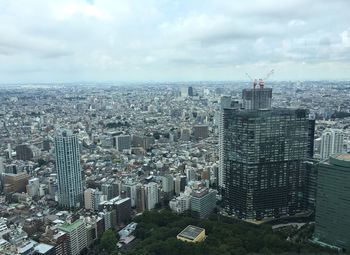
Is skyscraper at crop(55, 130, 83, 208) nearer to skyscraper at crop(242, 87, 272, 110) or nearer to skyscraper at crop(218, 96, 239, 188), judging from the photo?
skyscraper at crop(218, 96, 239, 188)

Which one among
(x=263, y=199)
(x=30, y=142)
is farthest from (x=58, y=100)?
(x=263, y=199)

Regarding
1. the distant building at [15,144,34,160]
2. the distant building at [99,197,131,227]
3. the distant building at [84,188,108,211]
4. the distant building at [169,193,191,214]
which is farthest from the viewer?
the distant building at [15,144,34,160]

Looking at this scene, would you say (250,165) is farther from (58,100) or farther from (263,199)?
(58,100)

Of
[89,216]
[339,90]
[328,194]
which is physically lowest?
[89,216]

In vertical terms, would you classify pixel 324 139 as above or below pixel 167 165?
above

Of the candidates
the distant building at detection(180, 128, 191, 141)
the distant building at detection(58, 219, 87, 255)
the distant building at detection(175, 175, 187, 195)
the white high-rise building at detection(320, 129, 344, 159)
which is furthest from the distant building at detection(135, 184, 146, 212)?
the distant building at detection(180, 128, 191, 141)

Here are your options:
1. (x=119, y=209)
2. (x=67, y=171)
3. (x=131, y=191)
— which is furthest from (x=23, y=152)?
→ (x=119, y=209)

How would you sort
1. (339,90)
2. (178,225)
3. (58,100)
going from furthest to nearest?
(58,100)
(339,90)
(178,225)
